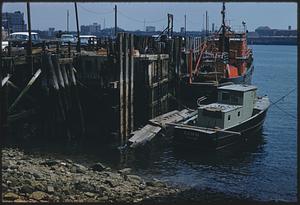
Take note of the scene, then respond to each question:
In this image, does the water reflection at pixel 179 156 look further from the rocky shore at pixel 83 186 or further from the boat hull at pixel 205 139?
the rocky shore at pixel 83 186

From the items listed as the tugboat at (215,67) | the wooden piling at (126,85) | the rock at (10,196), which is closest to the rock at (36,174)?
the rock at (10,196)

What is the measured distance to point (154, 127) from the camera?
26000 millimetres

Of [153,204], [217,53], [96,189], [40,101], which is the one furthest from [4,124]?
[217,53]

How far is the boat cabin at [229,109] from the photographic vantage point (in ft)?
82.3

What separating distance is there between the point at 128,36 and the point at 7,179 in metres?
11.7

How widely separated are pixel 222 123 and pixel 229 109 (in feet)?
3.49

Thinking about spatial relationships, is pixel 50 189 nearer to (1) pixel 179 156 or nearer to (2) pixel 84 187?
(2) pixel 84 187

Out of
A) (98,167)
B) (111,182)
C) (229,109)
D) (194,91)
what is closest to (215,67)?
(194,91)

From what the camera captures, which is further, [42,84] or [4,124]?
[42,84]

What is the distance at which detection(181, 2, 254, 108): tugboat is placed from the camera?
34.3 meters

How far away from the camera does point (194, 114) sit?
2877cm

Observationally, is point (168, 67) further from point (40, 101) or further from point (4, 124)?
point (4, 124)

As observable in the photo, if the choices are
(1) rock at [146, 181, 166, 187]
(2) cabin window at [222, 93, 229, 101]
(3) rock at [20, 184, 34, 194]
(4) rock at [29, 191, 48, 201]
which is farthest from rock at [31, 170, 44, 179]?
(2) cabin window at [222, 93, 229, 101]

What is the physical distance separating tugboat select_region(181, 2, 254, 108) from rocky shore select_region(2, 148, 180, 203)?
591 inches
